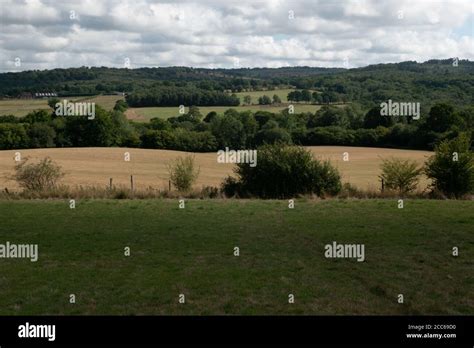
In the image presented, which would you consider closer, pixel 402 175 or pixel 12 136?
pixel 402 175

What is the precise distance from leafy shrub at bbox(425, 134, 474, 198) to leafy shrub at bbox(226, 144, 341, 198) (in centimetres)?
628

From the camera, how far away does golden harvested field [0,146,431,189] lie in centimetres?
5438

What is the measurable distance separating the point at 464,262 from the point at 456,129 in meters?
63.2

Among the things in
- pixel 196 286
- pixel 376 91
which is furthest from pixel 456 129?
pixel 196 286

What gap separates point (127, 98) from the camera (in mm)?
110000

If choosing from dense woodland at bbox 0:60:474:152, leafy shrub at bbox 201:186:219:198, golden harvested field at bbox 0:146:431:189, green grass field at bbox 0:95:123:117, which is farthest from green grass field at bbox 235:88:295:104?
leafy shrub at bbox 201:186:219:198

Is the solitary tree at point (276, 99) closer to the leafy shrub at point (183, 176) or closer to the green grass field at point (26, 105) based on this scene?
the green grass field at point (26, 105)

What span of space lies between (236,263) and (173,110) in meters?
94.7

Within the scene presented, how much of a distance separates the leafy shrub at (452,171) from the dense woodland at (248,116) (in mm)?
32411

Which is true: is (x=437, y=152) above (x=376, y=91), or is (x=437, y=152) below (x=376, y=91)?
below

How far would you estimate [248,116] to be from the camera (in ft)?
297

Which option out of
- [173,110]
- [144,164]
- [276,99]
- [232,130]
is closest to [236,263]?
[144,164]

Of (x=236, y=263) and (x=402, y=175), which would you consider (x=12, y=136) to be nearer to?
(x=402, y=175)
